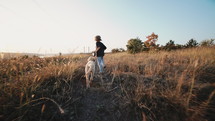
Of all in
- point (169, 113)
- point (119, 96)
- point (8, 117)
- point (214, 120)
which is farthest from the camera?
point (119, 96)

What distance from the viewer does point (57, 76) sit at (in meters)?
2.29

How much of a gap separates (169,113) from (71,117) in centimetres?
181

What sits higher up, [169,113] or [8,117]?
[8,117]

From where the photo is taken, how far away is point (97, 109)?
5.57 feet

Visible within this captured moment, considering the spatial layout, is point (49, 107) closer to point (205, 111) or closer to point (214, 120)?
point (205, 111)

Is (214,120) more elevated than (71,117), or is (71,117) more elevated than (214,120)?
(214,120)

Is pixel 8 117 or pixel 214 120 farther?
pixel 214 120

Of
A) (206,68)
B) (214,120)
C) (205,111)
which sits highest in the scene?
(206,68)

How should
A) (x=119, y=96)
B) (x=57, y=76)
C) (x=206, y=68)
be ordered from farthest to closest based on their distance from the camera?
(x=206, y=68) < (x=57, y=76) < (x=119, y=96)

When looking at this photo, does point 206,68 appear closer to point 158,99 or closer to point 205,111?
point 205,111

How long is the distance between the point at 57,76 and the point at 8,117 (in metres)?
1.18

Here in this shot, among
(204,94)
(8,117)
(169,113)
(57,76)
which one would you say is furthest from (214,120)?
(57,76)

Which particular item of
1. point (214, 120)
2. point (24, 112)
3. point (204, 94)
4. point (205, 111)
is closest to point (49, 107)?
point (24, 112)

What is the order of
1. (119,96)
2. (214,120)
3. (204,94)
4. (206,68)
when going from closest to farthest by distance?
(214,120) < (204,94) < (119,96) < (206,68)
